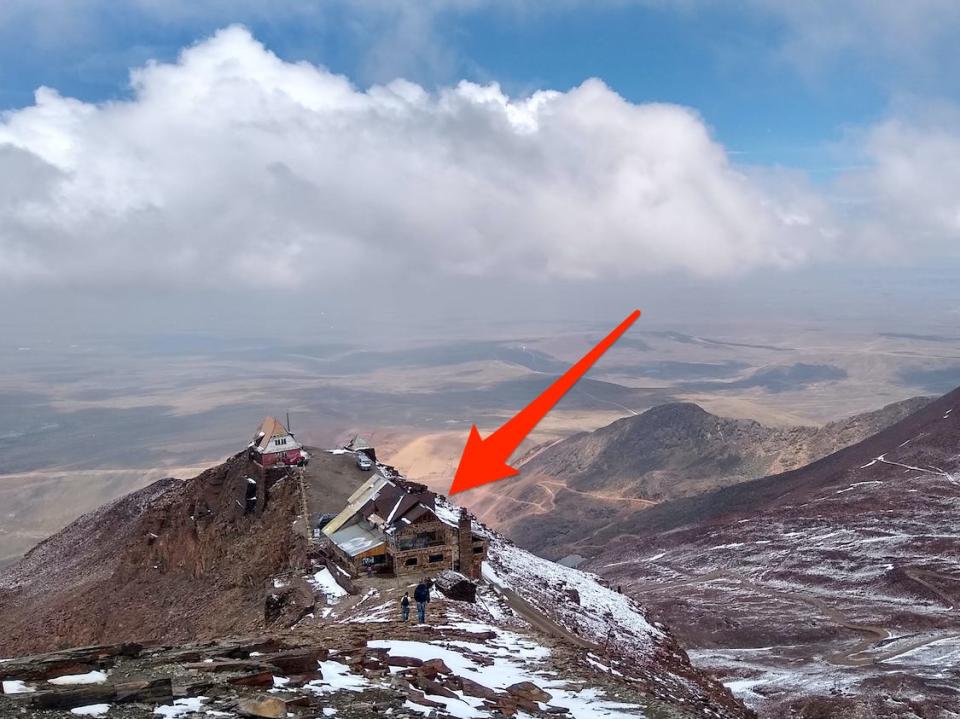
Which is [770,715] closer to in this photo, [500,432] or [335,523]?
[500,432]

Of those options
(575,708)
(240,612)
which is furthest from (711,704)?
(240,612)

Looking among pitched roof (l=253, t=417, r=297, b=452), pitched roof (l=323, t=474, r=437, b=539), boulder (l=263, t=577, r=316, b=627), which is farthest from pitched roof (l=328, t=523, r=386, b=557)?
pitched roof (l=253, t=417, r=297, b=452)

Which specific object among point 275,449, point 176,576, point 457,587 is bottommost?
point 176,576

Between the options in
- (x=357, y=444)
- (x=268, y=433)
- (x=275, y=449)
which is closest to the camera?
(x=275, y=449)

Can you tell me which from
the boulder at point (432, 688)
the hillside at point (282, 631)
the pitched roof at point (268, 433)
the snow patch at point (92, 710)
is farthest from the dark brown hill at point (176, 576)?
the snow patch at point (92, 710)

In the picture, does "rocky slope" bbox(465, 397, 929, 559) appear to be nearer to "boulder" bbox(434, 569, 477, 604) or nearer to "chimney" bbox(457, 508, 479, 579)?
"chimney" bbox(457, 508, 479, 579)

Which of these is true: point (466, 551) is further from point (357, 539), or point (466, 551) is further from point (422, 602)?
point (422, 602)

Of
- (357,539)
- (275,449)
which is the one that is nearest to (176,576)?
(275,449)
